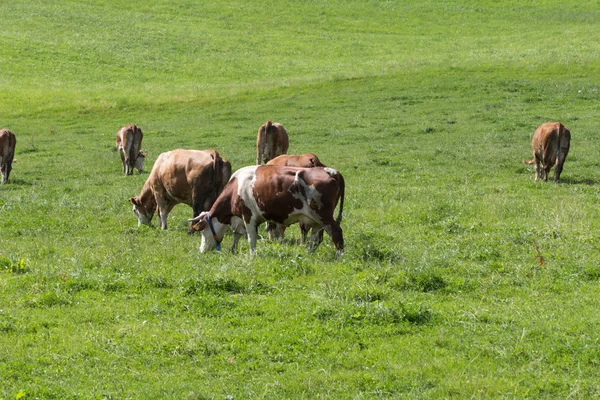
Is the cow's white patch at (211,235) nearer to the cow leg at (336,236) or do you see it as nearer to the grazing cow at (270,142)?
the cow leg at (336,236)

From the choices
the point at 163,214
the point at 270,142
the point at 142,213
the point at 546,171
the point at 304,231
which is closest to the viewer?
the point at 304,231

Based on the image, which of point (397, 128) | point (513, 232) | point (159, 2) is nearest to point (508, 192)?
point (513, 232)

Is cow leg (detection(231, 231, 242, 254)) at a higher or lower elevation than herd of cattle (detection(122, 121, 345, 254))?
lower

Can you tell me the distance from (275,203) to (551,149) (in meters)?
11.4

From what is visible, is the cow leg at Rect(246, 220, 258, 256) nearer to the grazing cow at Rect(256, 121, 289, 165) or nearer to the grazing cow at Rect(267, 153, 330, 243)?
the grazing cow at Rect(267, 153, 330, 243)

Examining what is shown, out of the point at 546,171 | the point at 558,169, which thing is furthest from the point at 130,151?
the point at 558,169

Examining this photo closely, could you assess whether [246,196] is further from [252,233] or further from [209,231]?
[209,231]

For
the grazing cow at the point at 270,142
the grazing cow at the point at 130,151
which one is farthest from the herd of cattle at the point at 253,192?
the grazing cow at the point at 130,151

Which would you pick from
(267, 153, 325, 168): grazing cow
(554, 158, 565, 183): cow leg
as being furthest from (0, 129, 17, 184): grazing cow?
(554, 158, 565, 183): cow leg

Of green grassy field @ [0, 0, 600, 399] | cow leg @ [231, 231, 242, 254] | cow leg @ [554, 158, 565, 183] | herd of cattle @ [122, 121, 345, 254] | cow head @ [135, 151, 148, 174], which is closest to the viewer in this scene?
green grassy field @ [0, 0, 600, 399]

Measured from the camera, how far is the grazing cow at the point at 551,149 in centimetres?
2178

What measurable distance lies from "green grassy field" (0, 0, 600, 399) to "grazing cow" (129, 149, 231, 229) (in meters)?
0.53

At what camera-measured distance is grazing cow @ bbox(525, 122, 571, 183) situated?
2178 centimetres

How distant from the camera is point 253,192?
1360 cm
